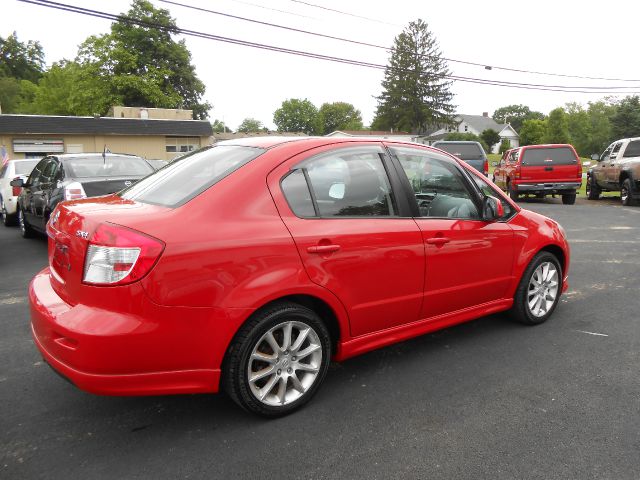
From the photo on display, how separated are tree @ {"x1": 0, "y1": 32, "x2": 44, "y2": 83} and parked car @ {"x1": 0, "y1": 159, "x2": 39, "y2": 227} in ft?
264

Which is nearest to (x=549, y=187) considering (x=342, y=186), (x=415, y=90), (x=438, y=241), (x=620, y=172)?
(x=620, y=172)

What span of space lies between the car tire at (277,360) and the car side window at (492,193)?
1.89 meters

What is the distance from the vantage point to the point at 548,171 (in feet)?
52.1

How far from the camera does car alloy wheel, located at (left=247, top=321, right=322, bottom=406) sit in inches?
111

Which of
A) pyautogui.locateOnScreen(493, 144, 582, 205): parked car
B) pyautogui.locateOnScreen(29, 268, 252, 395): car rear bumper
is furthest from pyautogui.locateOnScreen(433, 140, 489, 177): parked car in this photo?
pyautogui.locateOnScreen(29, 268, 252, 395): car rear bumper

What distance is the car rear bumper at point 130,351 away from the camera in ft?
7.96

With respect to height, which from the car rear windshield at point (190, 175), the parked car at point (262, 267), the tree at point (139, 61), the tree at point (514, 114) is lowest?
the parked car at point (262, 267)

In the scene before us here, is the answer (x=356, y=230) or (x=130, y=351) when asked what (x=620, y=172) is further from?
(x=130, y=351)

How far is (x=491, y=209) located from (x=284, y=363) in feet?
6.67

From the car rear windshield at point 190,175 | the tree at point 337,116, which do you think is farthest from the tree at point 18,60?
the car rear windshield at point 190,175

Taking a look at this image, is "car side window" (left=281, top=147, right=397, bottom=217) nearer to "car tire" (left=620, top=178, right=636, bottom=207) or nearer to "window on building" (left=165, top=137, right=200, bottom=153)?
"car tire" (left=620, top=178, right=636, bottom=207)

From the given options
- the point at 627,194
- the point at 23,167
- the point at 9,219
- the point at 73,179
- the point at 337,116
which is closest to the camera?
the point at 73,179

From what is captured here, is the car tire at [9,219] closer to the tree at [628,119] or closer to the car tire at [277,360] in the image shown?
the car tire at [277,360]

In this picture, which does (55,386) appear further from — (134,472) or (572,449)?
(572,449)
